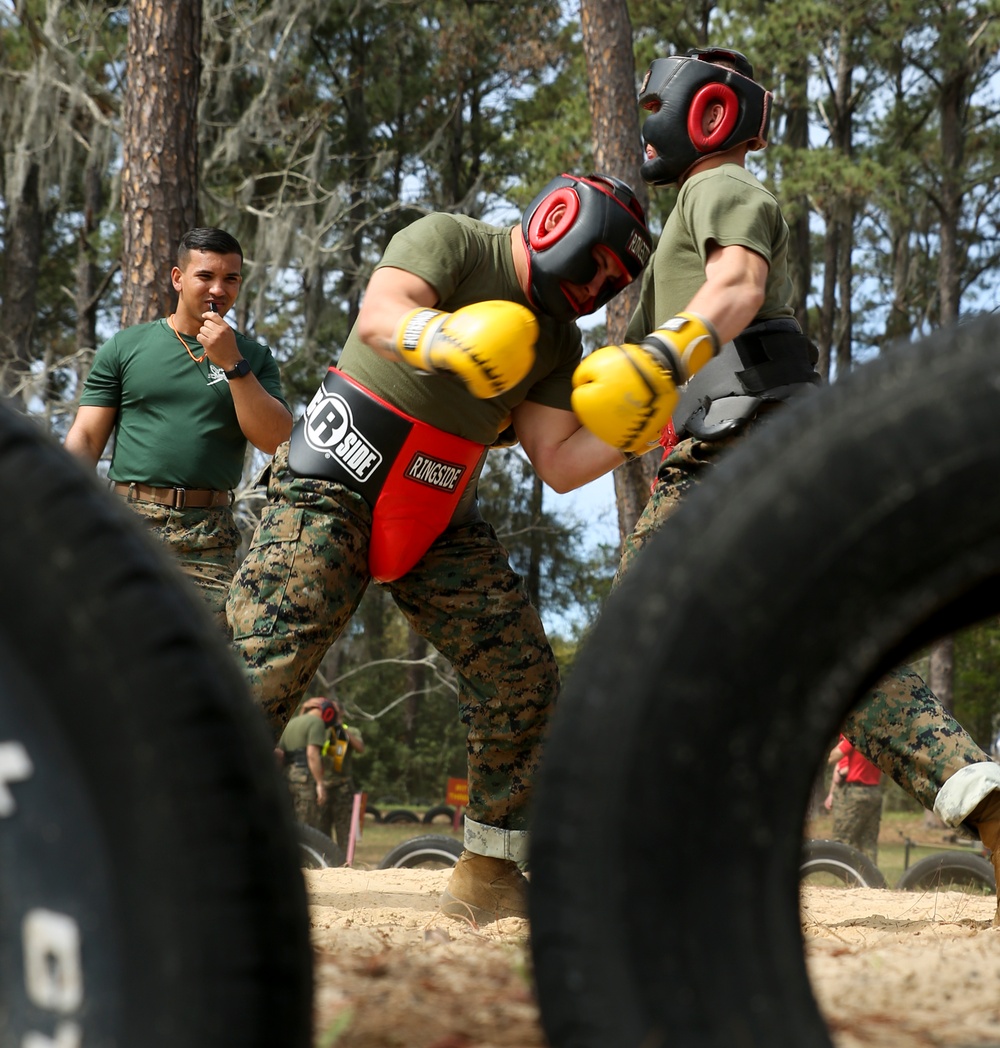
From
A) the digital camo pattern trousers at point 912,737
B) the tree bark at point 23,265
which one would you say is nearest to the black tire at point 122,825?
the digital camo pattern trousers at point 912,737

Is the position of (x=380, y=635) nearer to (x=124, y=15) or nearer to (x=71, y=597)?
(x=124, y=15)

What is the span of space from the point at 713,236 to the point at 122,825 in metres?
2.65

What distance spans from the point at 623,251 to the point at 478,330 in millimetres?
659

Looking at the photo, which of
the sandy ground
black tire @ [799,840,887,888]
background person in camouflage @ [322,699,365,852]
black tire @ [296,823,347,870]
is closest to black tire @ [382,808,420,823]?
background person in camouflage @ [322,699,365,852]

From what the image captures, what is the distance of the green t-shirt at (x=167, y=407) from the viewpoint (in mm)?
4766

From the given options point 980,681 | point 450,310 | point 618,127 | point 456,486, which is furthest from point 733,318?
point 980,681

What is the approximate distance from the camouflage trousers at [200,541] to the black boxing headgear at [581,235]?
85.9 inches

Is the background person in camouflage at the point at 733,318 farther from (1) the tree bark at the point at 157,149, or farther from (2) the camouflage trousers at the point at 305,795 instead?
(2) the camouflage trousers at the point at 305,795

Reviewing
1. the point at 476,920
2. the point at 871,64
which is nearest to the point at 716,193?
the point at 476,920

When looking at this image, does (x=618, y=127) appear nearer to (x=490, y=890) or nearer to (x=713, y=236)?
(x=713, y=236)

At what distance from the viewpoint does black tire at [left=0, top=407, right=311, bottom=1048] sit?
96cm

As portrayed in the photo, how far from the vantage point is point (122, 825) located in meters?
0.98

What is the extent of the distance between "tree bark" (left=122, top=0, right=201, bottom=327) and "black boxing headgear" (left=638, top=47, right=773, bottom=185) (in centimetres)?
422

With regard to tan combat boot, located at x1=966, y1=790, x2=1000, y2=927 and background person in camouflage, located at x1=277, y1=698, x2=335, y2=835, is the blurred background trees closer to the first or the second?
background person in camouflage, located at x1=277, y1=698, x2=335, y2=835
